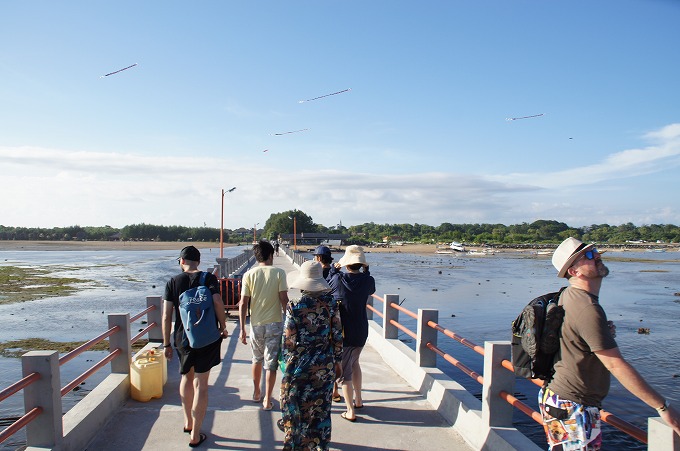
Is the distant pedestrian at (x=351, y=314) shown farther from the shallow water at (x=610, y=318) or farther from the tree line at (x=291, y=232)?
the tree line at (x=291, y=232)

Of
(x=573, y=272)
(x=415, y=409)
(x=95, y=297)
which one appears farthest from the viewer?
(x=95, y=297)

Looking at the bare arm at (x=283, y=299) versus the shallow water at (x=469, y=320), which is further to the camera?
the shallow water at (x=469, y=320)

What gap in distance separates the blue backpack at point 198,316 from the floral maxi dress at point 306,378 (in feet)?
2.91

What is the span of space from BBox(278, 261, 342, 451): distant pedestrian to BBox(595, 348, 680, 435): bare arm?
2087 millimetres

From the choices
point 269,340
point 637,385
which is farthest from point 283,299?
point 637,385

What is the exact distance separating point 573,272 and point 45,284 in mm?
36146

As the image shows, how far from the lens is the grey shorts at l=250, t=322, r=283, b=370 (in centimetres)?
548

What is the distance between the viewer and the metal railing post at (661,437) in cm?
253

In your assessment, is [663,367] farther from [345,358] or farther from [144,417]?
[144,417]

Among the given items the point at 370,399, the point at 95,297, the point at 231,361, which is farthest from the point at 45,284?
the point at 370,399

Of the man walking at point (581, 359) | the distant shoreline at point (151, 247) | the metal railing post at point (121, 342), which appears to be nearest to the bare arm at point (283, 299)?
the metal railing post at point (121, 342)

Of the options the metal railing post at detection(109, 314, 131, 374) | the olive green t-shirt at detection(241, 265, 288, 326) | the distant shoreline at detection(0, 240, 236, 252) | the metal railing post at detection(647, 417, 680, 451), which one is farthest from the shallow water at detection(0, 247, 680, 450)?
the distant shoreline at detection(0, 240, 236, 252)

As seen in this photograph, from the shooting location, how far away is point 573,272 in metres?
2.93

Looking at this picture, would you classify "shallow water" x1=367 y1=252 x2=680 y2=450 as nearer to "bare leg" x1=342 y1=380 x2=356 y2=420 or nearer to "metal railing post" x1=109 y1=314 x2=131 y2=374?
"bare leg" x1=342 y1=380 x2=356 y2=420
